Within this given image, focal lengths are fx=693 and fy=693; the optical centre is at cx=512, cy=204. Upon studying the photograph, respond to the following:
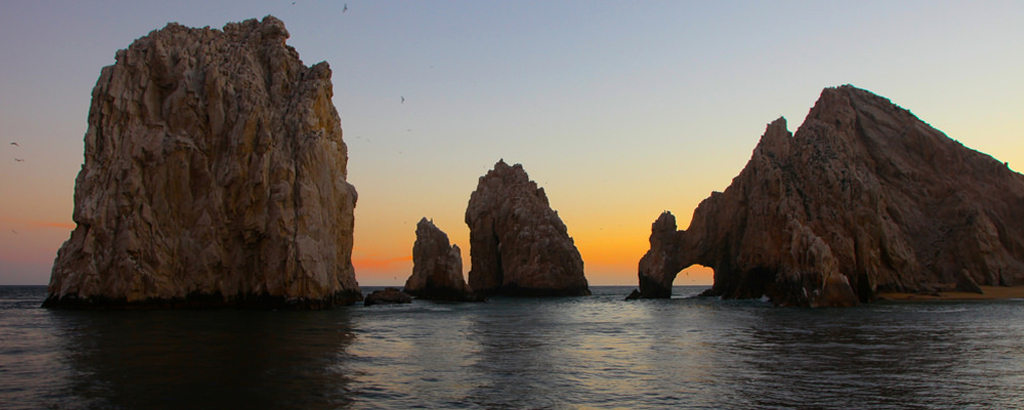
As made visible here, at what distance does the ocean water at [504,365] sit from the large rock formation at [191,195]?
896cm

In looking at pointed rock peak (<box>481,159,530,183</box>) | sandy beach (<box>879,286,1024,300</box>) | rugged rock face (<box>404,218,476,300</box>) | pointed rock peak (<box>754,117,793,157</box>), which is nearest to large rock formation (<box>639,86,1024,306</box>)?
pointed rock peak (<box>754,117,793,157</box>)

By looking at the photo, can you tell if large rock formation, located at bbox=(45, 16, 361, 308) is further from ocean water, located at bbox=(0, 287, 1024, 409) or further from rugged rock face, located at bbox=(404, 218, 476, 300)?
rugged rock face, located at bbox=(404, 218, 476, 300)

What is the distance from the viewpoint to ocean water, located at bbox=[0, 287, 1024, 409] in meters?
15.4

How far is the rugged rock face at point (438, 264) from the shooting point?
74.8 meters

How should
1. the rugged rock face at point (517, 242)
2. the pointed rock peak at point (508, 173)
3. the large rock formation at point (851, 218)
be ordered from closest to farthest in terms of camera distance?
1. the large rock formation at point (851, 218)
2. the rugged rock face at point (517, 242)
3. the pointed rock peak at point (508, 173)

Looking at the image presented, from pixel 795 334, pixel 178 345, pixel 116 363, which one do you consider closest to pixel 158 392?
pixel 116 363

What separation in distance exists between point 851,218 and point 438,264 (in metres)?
41.0

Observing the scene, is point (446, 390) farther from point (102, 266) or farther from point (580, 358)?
point (102, 266)

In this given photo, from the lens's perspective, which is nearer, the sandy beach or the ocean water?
the ocean water

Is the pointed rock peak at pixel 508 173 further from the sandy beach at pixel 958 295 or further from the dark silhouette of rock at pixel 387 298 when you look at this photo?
the sandy beach at pixel 958 295

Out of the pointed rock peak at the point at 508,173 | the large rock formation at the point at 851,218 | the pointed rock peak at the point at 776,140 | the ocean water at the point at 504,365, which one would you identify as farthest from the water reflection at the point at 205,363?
the pointed rock peak at the point at 508,173

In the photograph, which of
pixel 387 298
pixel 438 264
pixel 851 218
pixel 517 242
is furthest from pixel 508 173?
pixel 851 218

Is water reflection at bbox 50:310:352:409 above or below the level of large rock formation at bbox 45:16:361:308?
below

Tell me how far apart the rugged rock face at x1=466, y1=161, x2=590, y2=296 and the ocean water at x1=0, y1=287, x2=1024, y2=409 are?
5980 cm
